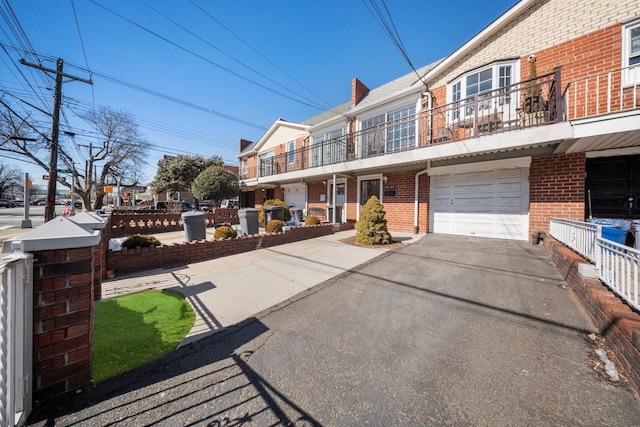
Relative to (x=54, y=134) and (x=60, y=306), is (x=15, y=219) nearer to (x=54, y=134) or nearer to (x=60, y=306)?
(x=54, y=134)

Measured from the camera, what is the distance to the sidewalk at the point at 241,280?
3329 mm

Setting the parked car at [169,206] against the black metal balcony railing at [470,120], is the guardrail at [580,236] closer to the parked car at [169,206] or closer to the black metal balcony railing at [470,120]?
the black metal balcony railing at [470,120]

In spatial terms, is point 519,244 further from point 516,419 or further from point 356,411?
point 356,411

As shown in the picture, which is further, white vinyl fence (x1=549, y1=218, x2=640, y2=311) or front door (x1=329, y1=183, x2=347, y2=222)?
front door (x1=329, y1=183, x2=347, y2=222)

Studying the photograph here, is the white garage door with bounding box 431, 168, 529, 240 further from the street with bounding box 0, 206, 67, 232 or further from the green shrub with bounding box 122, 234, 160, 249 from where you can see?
the street with bounding box 0, 206, 67, 232

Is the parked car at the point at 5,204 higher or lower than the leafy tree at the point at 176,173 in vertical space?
lower

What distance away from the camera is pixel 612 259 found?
2.81 meters

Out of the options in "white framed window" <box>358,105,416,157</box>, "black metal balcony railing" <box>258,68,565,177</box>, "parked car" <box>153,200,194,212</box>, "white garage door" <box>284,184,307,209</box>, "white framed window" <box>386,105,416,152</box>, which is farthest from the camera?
"parked car" <box>153,200,194,212</box>

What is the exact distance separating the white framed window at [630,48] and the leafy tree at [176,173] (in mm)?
25997

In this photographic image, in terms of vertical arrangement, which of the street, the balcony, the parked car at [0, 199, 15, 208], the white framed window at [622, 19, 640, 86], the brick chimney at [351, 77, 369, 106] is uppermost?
the brick chimney at [351, 77, 369, 106]

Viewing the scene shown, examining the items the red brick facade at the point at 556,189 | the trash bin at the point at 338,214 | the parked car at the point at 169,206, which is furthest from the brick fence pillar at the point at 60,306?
the parked car at the point at 169,206

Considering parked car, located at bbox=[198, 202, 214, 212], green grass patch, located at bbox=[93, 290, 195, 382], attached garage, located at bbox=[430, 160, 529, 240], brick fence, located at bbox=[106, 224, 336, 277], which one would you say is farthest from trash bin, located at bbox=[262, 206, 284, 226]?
parked car, located at bbox=[198, 202, 214, 212]

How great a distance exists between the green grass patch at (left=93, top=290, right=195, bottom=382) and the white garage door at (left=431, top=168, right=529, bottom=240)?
8.87m

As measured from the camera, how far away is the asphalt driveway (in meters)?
1.68
